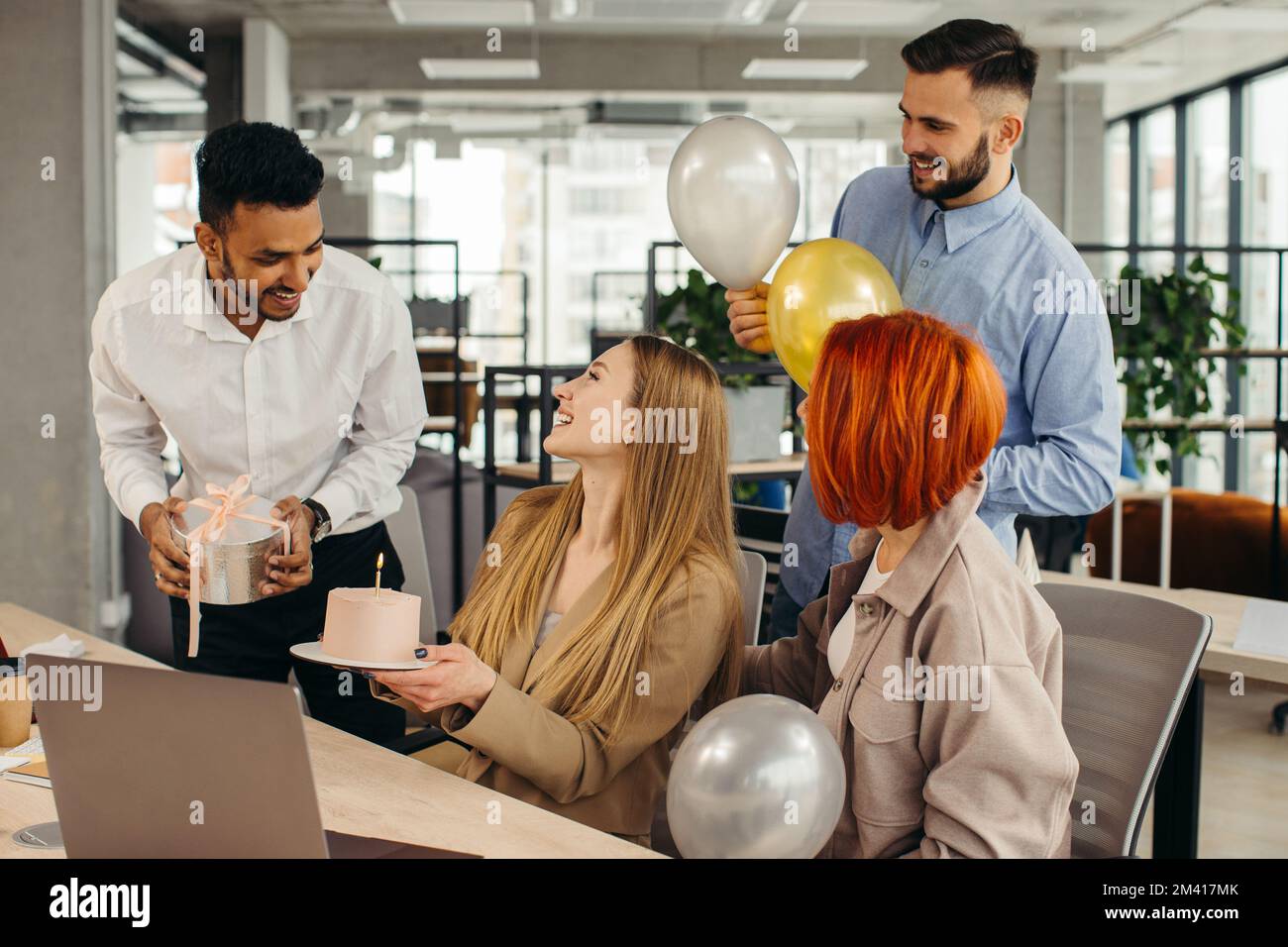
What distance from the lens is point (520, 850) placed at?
48.8 inches

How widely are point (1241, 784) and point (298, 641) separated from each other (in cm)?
286

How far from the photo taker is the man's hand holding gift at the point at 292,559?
1.65 metres

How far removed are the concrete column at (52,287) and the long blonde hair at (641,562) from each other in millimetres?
3584

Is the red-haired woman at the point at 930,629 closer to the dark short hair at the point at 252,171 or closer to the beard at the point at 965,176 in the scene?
the beard at the point at 965,176

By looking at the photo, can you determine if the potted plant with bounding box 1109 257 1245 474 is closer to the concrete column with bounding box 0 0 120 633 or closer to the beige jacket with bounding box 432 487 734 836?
the beige jacket with bounding box 432 487 734 836

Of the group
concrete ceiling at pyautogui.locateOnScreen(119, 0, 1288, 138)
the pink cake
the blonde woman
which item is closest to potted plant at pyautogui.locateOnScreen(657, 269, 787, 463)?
the blonde woman

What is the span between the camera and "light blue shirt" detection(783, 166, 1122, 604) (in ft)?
5.99

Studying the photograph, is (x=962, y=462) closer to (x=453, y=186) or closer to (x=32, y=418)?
(x=32, y=418)

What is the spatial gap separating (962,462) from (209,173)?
50.1 inches

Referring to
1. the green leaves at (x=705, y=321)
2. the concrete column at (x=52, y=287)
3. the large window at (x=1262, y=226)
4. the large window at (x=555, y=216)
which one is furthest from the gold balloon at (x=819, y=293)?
the large window at (x=555, y=216)

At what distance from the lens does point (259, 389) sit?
6.91ft

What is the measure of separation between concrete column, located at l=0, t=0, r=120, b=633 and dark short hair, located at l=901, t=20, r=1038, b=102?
153 inches

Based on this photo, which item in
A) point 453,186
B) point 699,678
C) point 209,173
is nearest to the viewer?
point 699,678
